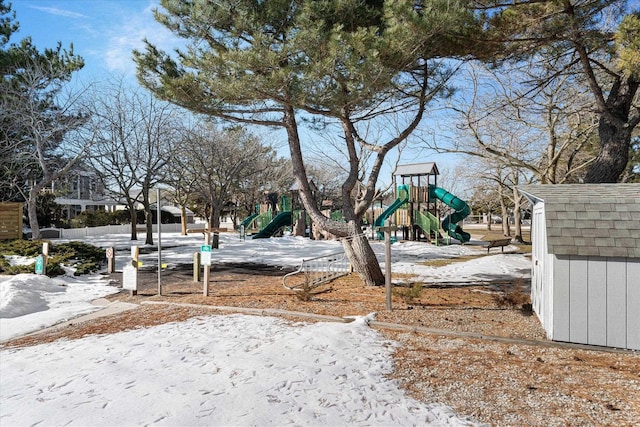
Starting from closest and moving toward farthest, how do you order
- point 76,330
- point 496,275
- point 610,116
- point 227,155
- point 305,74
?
1. point 76,330
2. point 305,74
3. point 610,116
4. point 496,275
5. point 227,155

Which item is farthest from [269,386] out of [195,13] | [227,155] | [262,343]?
[227,155]

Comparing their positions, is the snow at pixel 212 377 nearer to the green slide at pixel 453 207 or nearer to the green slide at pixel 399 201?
the green slide at pixel 399 201

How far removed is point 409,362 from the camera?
4.55 metres

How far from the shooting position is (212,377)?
410 cm

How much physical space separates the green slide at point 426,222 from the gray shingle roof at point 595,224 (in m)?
17.0

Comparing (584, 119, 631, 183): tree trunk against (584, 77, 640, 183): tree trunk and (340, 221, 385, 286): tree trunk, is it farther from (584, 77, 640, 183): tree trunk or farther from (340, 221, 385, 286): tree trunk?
(340, 221, 385, 286): tree trunk

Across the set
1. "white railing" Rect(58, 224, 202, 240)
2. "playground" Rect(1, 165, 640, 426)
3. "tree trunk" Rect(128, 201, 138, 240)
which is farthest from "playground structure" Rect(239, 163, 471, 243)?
"white railing" Rect(58, 224, 202, 240)

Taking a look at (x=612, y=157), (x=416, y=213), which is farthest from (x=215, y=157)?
(x=612, y=157)

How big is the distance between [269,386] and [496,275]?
9356 millimetres

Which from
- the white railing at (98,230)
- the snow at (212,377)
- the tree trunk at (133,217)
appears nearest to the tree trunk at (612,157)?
the snow at (212,377)

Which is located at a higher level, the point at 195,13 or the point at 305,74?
the point at 195,13

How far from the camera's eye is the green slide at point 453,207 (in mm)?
23172

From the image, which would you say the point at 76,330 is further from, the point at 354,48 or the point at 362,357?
the point at 354,48

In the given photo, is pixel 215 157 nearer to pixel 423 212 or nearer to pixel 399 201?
pixel 399 201
